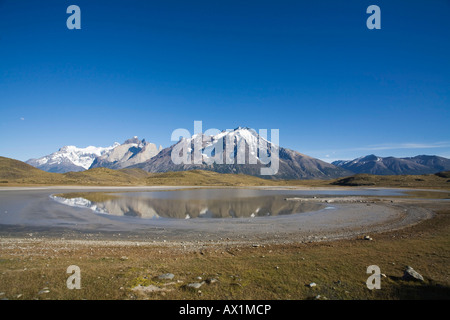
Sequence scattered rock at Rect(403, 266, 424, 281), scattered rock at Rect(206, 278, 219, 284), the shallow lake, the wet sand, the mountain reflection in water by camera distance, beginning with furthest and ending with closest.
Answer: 1. the shallow lake
2. the mountain reflection in water
3. the wet sand
4. scattered rock at Rect(403, 266, 424, 281)
5. scattered rock at Rect(206, 278, 219, 284)

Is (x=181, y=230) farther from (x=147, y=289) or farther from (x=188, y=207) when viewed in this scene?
(x=188, y=207)

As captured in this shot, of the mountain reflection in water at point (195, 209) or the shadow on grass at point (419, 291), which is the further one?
the mountain reflection in water at point (195, 209)

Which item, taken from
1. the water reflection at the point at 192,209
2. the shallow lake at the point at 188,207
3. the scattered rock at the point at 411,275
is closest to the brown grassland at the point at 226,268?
the scattered rock at the point at 411,275

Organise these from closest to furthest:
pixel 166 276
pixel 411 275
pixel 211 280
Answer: pixel 211 280 < pixel 411 275 < pixel 166 276

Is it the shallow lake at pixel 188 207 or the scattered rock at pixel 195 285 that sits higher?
the scattered rock at pixel 195 285

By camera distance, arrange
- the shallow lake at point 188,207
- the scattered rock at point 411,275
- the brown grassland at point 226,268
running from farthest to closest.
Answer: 1. the shallow lake at point 188,207
2. the scattered rock at point 411,275
3. the brown grassland at point 226,268

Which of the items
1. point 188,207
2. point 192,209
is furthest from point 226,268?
point 188,207

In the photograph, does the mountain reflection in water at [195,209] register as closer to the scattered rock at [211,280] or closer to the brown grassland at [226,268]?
the brown grassland at [226,268]

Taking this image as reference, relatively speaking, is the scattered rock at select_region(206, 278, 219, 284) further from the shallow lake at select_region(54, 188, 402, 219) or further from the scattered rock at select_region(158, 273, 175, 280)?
the shallow lake at select_region(54, 188, 402, 219)

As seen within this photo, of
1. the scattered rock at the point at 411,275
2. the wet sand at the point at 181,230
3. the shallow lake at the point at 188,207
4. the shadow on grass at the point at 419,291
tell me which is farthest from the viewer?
the shallow lake at the point at 188,207

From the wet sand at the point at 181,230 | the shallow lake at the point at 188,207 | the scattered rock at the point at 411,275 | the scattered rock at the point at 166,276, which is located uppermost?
the scattered rock at the point at 411,275

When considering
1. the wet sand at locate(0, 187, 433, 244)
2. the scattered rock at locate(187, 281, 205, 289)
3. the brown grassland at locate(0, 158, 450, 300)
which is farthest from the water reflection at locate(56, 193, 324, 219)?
the scattered rock at locate(187, 281, 205, 289)

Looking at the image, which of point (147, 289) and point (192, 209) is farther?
point (192, 209)
